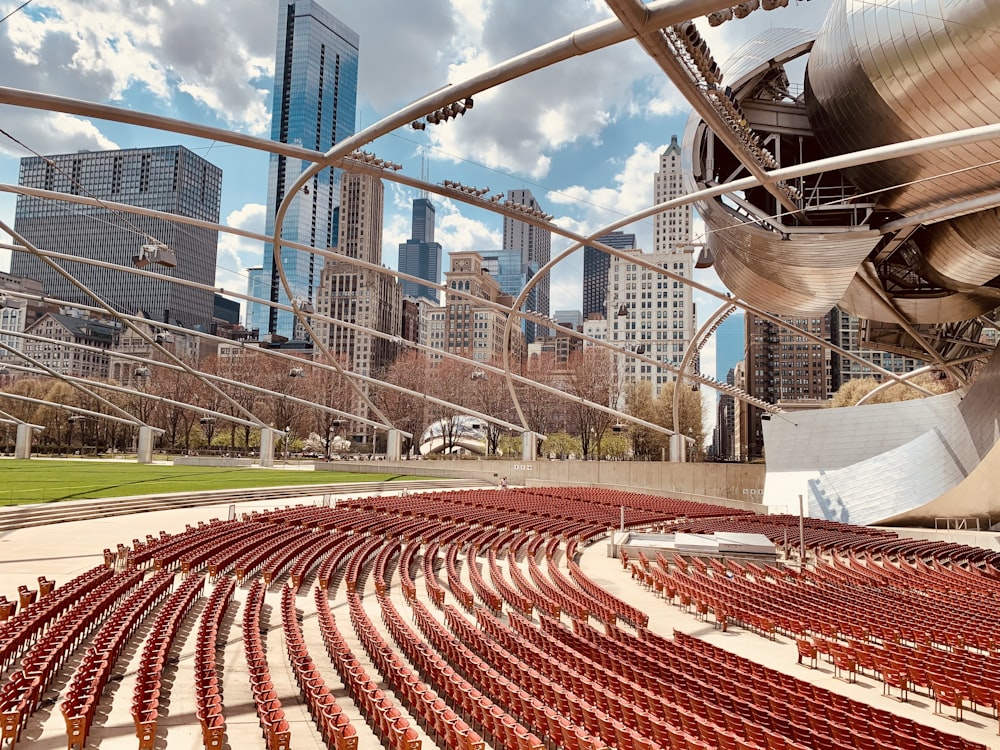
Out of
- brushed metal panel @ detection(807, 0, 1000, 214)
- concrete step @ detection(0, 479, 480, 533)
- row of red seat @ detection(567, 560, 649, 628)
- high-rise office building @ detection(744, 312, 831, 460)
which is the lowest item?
row of red seat @ detection(567, 560, 649, 628)

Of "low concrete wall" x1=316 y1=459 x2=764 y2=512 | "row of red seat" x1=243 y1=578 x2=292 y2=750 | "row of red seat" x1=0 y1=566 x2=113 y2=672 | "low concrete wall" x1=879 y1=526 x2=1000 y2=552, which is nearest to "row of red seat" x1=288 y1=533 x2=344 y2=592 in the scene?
"row of red seat" x1=243 y1=578 x2=292 y2=750

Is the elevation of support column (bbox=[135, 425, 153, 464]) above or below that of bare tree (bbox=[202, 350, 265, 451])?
below

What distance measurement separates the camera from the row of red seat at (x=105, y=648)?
8.03m

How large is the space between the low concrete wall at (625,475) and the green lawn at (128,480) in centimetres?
360

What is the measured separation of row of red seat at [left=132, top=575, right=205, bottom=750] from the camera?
7883 mm

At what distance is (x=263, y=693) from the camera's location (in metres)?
8.95

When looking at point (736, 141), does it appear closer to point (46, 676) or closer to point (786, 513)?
point (46, 676)

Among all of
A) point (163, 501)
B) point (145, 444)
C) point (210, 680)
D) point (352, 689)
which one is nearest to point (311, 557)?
point (352, 689)

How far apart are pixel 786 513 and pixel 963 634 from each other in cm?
2711

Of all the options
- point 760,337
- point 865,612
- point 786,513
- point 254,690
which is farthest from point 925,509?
point 760,337

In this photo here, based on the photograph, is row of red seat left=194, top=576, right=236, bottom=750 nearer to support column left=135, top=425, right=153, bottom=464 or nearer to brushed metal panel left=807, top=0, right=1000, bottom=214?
brushed metal panel left=807, top=0, right=1000, bottom=214

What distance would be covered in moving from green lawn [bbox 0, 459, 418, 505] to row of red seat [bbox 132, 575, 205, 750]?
63.1 ft

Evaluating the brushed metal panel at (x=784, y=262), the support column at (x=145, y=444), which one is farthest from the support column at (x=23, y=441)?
the brushed metal panel at (x=784, y=262)

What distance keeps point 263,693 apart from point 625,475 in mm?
42687
